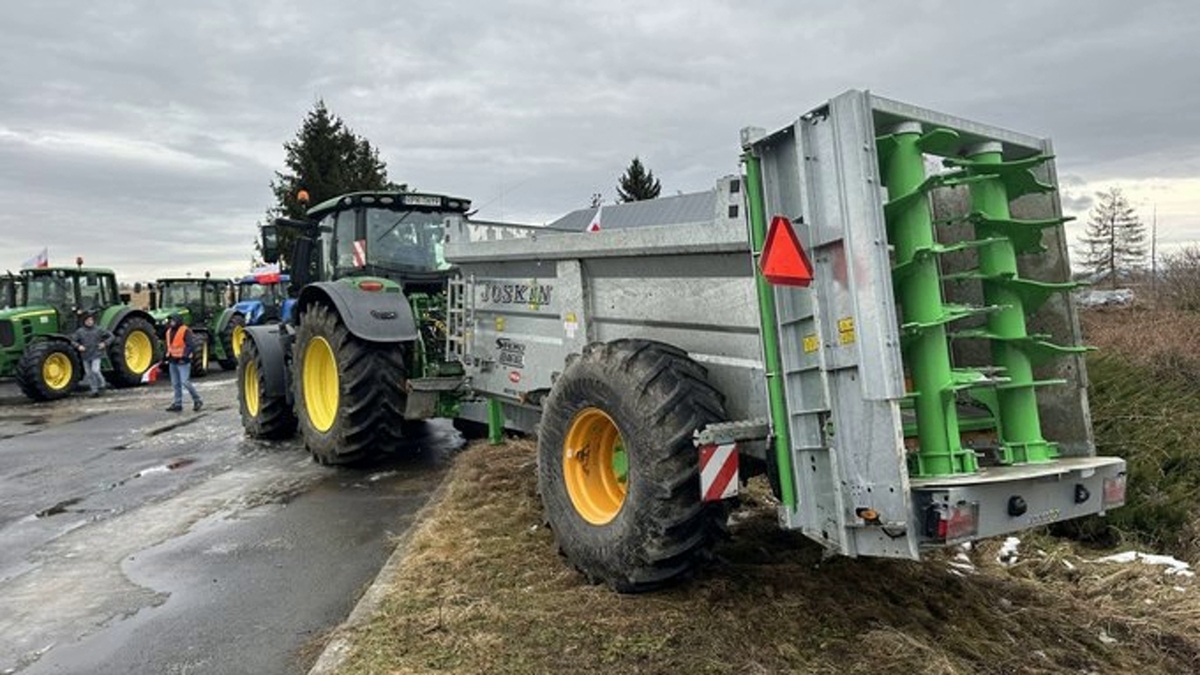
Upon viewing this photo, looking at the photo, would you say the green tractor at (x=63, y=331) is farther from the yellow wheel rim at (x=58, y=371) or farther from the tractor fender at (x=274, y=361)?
the tractor fender at (x=274, y=361)

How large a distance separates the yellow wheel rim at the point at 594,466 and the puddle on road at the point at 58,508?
15.4 ft

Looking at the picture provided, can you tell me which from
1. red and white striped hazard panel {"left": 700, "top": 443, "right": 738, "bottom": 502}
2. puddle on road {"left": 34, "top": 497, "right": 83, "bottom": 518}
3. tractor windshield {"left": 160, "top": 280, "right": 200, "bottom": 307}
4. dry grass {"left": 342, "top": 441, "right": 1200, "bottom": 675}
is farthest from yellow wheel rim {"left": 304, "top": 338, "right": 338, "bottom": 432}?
tractor windshield {"left": 160, "top": 280, "right": 200, "bottom": 307}

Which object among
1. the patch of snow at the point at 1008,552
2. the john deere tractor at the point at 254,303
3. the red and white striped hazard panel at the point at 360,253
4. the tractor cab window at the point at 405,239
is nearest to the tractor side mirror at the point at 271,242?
the red and white striped hazard panel at the point at 360,253

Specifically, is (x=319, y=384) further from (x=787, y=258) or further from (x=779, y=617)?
(x=787, y=258)

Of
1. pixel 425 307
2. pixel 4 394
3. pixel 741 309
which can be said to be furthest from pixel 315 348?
pixel 4 394

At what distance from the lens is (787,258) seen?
3.28m

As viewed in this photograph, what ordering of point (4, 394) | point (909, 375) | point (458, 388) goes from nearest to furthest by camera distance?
point (909, 375) → point (458, 388) → point (4, 394)

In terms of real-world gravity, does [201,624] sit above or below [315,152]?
below

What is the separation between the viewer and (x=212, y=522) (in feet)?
20.2

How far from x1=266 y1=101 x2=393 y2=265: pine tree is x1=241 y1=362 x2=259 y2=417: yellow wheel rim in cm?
2465

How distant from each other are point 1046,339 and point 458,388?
4.16 m

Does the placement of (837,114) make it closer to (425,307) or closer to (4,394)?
(425,307)

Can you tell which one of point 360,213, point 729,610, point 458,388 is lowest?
point 729,610

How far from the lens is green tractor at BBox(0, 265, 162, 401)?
51.2 feet
